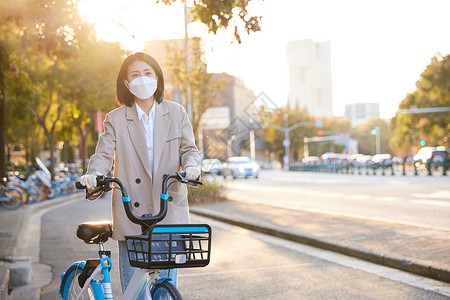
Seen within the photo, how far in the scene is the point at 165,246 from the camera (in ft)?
10.3

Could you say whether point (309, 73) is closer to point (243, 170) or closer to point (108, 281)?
point (243, 170)

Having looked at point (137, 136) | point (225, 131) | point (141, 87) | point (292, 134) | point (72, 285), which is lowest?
point (72, 285)

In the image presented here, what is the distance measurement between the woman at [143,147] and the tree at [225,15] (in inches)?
106

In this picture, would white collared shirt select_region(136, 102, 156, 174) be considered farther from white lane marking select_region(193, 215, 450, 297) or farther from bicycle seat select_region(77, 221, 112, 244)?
white lane marking select_region(193, 215, 450, 297)

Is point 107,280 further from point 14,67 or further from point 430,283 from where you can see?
point 14,67

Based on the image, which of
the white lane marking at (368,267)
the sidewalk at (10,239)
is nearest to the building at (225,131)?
the sidewalk at (10,239)

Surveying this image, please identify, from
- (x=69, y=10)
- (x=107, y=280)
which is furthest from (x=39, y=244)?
(x=107, y=280)

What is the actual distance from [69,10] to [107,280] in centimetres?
627

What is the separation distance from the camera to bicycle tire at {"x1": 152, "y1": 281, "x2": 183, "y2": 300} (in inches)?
126

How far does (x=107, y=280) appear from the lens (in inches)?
143

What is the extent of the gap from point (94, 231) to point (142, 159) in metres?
0.49

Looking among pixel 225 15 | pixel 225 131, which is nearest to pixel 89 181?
pixel 225 15

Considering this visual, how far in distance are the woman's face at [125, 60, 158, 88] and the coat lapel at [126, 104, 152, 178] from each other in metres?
0.19

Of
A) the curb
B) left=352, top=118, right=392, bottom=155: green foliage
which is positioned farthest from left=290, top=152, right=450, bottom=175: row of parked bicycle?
left=352, top=118, right=392, bottom=155: green foliage
